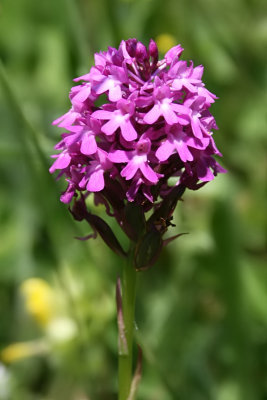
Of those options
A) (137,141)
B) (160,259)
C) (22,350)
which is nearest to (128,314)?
(137,141)

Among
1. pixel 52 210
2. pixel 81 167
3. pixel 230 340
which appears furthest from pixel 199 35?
pixel 81 167

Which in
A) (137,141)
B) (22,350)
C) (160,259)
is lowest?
(22,350)

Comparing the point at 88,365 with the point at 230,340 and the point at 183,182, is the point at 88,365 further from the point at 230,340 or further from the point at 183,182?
the point at 183,182

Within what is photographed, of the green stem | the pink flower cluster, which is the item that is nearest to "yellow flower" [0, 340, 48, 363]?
the green stem

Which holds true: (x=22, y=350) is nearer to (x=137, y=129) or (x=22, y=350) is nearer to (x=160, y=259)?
(x=160, y=259)

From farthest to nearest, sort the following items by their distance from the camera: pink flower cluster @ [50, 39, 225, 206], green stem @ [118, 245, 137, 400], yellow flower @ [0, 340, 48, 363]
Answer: yellow flower @ [0, 340, 48, 363]
green stem @ [118, 245, 137, 400]
pink flower cluster @ [50, 39, 225, 206]

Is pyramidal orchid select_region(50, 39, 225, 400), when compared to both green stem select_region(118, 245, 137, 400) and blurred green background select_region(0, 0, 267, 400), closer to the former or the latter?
green stem select_region(118, 245, 137, 400)
